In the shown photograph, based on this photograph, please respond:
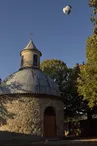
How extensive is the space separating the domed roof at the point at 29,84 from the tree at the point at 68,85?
21.5 ft

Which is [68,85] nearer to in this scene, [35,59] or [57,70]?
[57,70]

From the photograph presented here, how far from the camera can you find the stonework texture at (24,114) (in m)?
23.3

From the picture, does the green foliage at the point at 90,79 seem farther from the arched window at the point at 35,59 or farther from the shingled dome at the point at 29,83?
the arched window at the point at 35,59

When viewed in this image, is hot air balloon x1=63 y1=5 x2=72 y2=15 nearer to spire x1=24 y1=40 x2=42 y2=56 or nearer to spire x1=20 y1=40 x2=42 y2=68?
spire x1=20 y1=40 x2=42 y2=68

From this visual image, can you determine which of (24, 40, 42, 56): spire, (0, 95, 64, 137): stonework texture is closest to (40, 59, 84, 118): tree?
(24, 40, 42, 56): spire

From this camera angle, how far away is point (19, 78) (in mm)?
26047

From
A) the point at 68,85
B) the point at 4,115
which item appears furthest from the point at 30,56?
the point at 4,115

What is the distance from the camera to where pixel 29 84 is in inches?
992

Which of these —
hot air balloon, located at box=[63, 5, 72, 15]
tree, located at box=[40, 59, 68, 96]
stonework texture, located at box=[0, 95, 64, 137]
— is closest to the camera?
hot air balloon, located at box=[63, 5, 72, 15]

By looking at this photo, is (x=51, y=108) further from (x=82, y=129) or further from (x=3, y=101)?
(x=82, y=129)

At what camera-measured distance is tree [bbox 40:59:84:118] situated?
1323 inches

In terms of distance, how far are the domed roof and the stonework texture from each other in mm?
958

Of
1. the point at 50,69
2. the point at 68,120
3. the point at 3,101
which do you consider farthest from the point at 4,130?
the point at 68,120

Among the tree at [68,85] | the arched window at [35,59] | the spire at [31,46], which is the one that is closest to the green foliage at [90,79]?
the arched window at [35,59]
